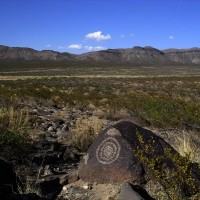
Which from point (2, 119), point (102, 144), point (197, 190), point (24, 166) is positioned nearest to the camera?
point (197, 190)

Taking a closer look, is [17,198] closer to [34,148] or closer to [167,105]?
[34,148]

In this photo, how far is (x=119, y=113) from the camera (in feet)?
47.1

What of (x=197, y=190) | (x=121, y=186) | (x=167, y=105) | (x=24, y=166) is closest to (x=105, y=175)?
(x=121, y=186)

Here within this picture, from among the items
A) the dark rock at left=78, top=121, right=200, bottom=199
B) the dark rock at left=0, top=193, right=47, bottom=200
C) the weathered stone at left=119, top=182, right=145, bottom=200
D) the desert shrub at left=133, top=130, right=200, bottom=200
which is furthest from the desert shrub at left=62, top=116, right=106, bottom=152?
the dark rock at left=0, top=193, right=47, bottom=200

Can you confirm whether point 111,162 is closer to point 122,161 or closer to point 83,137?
point 122,161

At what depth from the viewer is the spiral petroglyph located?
20.4 ft

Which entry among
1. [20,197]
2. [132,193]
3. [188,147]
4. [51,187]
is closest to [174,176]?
[132,193]

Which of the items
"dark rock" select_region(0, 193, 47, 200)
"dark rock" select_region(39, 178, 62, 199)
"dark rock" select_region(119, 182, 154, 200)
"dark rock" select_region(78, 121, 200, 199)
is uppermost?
"dark rock" select_region(78, 121, 200, 199)

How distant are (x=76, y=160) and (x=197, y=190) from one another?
331cm

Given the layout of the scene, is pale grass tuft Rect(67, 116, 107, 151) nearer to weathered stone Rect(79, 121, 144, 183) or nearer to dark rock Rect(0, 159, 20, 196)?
weathered stone Rect(79, 121, 144, 183)

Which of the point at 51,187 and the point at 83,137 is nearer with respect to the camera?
the point at 51,187

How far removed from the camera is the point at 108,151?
6312 mm

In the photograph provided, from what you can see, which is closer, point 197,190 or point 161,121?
point 197,190

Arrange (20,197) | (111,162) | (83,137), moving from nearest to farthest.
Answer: (20,197)
(111,162)
(83,137)
